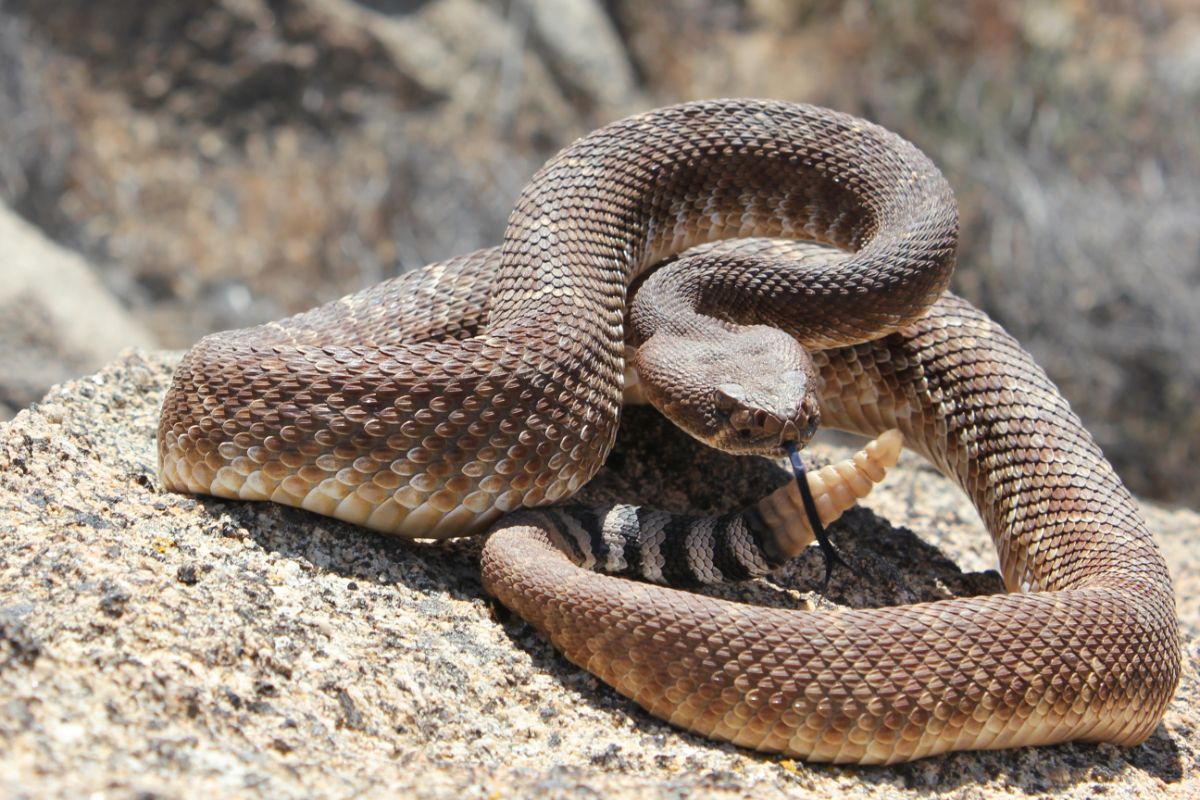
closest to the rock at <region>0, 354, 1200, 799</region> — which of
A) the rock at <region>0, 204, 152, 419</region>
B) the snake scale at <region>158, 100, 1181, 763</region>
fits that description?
the snake scale at <region>158, 100, 1181, 763</region>

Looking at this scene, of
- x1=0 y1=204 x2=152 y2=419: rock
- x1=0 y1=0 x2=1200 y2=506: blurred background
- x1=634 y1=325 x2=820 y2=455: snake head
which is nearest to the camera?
x1=634 y1=325 x2=820 y2=455: snake head

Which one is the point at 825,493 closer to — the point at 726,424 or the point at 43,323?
the point at 726,424

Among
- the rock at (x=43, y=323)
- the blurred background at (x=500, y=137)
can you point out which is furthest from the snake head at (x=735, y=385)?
the blurred background at (x=500, y=137)

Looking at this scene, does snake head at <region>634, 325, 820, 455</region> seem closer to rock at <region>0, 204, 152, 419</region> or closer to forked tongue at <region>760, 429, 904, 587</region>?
forked tongue at <region>760, 429, 904, 587</region>

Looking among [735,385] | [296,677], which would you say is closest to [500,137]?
[735,385]

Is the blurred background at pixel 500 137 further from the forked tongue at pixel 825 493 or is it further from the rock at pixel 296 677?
the forked tongue at pixel 825 493

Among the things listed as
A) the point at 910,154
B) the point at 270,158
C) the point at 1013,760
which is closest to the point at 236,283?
the point at 270,158
